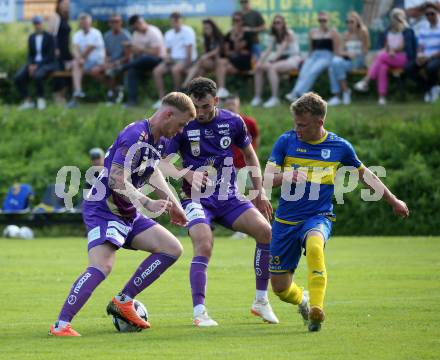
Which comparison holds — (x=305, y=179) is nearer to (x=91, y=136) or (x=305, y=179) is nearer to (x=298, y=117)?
(x=298, y=117)

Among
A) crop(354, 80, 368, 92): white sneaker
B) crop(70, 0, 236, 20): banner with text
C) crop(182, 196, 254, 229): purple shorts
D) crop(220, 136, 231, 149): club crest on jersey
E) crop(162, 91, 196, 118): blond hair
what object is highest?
crop(162, 91, 196, 118): blond hair

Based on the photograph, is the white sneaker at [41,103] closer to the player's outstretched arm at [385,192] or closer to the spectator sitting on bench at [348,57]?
the spectator sitting on bench at [348,57]

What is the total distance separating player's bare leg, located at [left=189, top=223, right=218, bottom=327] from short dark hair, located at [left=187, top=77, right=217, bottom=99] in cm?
120

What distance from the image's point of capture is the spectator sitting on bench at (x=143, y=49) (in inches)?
957

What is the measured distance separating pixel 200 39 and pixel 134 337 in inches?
717

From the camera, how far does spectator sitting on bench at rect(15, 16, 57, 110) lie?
25.2m

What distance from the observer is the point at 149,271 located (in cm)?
930

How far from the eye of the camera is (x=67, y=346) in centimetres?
830

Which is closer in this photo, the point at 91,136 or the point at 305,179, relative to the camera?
the point at 305,179

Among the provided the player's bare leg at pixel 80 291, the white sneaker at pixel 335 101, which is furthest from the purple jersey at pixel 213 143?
the white sneaker at pixel 335 101

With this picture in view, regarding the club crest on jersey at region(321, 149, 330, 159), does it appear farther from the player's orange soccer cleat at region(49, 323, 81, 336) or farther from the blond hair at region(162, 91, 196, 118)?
the player's orange soccer cleat at region(49, 323, 81, 336)

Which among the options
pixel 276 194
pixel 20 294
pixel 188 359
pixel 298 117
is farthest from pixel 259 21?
pixel 188 359

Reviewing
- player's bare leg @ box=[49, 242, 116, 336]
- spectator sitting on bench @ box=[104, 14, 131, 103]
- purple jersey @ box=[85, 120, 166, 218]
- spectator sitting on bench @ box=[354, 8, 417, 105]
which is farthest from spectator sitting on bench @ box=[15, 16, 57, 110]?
player's bare leg @ box=[49, 242, 116, 336]

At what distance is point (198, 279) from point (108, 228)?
44.8 inches
